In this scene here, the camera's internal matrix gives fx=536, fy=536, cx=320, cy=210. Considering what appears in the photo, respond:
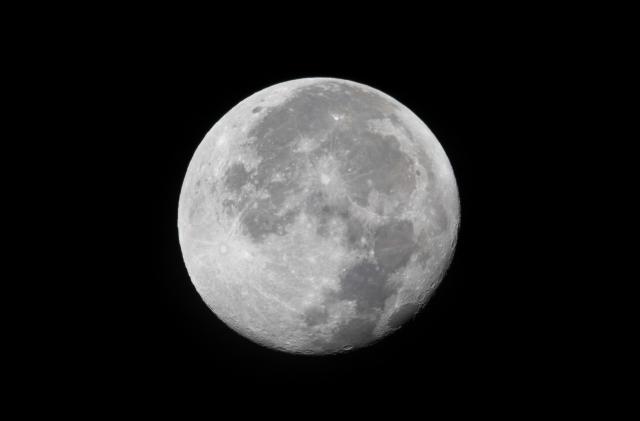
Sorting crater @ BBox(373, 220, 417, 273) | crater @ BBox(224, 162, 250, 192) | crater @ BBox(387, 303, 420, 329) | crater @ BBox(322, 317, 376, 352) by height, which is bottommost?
crater @ BBox(322, 317, 376, 352)

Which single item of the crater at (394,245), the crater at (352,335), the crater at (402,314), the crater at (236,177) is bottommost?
the crater at (352,335)

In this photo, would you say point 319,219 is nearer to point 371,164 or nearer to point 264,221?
point 264,221

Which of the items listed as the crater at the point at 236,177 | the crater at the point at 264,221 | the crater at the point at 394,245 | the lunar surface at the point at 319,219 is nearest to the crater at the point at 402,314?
the lunar surface at the point at 319,219

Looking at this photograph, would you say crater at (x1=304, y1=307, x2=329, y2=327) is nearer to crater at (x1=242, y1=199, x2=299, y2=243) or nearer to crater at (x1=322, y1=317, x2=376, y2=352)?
crater at (x1=322, y1=317, x2=376, y2=352)

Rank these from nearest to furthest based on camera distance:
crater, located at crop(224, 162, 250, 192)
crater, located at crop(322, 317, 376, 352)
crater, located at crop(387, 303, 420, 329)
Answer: crater, located at crop(224, 162, 250, 192) < crater, located at crop(322, 317, 376, 352) < crater, located at crop(387, 303, 420, 329)

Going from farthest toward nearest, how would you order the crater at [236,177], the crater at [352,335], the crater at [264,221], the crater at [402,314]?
the crater at [402,314] < the crater at [352,335] < the crater at [236,177] < the crater at [264,221]

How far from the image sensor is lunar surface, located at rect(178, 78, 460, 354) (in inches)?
147

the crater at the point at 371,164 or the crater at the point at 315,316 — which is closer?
the crater at the point at 371,164

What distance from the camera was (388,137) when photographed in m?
3.99

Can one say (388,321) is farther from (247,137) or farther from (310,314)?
(247,137)

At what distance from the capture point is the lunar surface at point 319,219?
3742 millimetres

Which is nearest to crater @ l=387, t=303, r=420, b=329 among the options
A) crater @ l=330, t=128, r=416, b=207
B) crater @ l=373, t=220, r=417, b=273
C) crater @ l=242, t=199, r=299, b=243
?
crater @ l=373, t=220, r=417, b=273

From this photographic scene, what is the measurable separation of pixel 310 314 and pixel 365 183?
3.43 ft

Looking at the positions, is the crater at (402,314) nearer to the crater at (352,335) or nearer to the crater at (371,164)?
the crater at (352,335)
